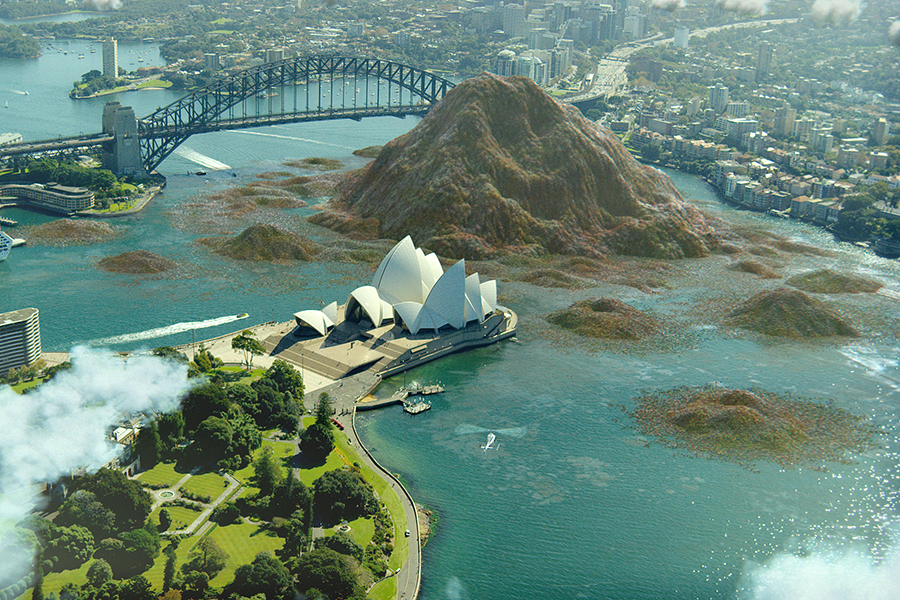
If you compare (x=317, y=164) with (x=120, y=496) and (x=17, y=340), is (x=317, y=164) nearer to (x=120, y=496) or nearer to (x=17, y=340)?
(x=17, y=340)

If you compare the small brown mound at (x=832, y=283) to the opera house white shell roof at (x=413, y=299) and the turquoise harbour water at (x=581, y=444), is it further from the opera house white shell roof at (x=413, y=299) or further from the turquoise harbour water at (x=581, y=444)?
the opera house white shell roof at (x=413, y=299)

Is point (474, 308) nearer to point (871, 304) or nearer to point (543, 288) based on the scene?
point (543, 288)

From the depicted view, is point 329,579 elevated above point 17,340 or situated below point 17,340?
below

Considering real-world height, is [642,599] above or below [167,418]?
below

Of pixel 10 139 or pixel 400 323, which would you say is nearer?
pixel 400 323

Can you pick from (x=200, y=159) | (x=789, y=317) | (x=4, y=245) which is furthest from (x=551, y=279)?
(x=200, y=159)

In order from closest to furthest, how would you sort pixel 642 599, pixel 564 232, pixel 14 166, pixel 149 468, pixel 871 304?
pixel 642 599
pixel 149 468
pixel 871 304
pixel 564 232
pixel 14 166

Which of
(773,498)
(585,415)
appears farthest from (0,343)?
(773,498)

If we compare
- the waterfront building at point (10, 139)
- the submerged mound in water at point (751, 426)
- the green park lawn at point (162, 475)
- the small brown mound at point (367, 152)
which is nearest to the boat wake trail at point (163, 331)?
the green park lawn at point (162, 475)
